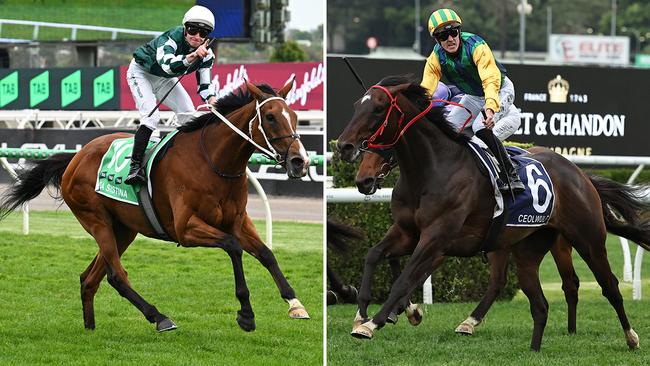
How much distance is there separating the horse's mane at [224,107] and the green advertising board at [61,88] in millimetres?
12338

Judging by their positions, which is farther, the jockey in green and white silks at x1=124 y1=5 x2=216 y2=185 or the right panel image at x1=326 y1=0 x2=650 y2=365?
the jockey in green and white silks at x1=124 y1=5 x2=216 y2=185

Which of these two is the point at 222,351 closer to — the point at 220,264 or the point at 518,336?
the point at 518,336

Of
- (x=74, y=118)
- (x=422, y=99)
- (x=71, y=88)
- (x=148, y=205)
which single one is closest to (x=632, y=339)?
(x=422, y=99)

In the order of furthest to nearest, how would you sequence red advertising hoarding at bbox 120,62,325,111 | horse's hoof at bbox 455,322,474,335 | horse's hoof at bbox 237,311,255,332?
red advertising hoarding at bbox 120,62,325,111 < horse's hoof at bbox 455,322,474,335 < horse's hoof at bbox 237,311,255,332

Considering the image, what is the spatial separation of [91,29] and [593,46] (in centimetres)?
5434

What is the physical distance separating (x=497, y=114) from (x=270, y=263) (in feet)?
4.84

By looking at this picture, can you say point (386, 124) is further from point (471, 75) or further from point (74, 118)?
point (74, 118)

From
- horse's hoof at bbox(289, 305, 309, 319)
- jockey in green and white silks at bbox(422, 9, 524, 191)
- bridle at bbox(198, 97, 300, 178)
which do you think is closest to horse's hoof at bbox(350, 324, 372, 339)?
horse's hoof at bbox(289, 305, 309, 319)

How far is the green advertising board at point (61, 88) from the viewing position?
17438 millimetres

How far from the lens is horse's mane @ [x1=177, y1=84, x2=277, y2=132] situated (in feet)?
16.8

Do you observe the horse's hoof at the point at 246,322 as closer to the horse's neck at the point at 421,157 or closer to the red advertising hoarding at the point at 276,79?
the horse's neck at the point at 421,157

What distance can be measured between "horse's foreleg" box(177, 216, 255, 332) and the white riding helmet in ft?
2.97

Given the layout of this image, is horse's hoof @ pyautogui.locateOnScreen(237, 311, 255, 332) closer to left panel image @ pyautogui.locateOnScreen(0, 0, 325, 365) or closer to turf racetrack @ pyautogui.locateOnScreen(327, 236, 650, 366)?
left panel image @ pyautogui.locateOnScreen(0, 0, 325, 365)

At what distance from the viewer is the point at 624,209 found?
5.99 meters
